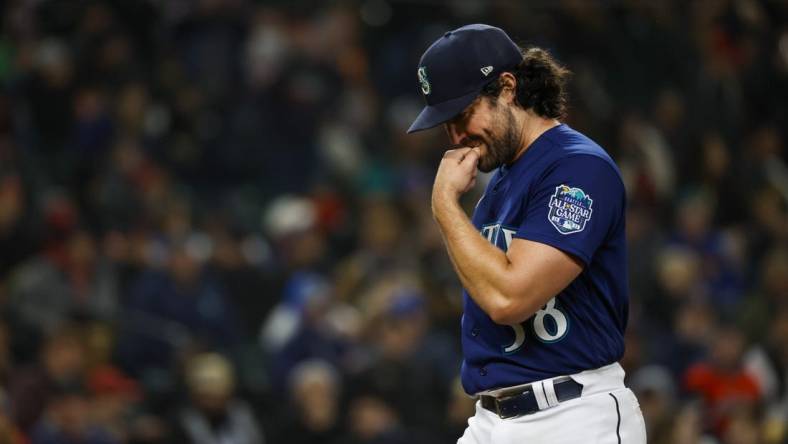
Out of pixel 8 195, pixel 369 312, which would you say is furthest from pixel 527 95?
pixel 8 195

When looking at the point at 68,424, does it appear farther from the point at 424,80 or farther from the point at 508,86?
the point at 508,86

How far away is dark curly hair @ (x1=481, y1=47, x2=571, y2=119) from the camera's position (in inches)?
139

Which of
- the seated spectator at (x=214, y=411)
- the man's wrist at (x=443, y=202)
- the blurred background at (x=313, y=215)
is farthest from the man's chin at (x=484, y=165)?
the seated spectator at (x=214, y=411)

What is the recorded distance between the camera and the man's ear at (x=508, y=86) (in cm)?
345

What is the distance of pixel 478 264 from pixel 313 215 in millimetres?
6730

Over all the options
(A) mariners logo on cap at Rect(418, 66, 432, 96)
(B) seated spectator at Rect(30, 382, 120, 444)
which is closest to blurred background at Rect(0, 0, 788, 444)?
(B) seated spectator at Rect(30, 382, 120, 444)

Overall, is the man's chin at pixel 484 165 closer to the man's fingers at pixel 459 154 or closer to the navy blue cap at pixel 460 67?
the man's fingers at pixel 459 154

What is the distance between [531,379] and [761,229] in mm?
7664

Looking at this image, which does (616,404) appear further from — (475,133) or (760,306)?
(760,306)

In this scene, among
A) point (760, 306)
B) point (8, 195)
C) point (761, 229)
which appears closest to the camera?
point (8, 195)

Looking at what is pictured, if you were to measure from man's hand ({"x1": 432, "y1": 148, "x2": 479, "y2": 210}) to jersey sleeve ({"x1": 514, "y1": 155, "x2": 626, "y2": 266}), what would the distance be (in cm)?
18

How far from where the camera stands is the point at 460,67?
3396 millimetres

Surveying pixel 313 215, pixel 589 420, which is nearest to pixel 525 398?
pixel 589 420

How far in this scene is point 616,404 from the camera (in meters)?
3.41
